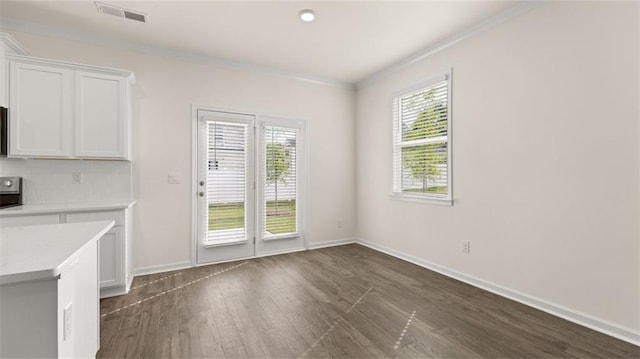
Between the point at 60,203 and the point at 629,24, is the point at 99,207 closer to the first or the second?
the point at 60,203

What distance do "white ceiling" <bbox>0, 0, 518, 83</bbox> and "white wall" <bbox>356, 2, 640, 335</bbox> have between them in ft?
1.62

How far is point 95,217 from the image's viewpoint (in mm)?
2895

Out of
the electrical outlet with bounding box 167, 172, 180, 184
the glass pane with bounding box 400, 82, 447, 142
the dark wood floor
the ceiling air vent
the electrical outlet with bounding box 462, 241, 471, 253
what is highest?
the ceiling air vent

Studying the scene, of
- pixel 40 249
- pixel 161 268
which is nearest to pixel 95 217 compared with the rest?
pixel 161 268

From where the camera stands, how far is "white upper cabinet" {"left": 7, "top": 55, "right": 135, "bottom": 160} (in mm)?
2820

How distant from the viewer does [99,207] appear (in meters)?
2.88

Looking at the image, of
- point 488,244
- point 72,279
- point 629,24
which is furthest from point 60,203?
point 629,24

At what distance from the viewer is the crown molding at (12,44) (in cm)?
271

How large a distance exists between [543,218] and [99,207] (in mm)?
4192

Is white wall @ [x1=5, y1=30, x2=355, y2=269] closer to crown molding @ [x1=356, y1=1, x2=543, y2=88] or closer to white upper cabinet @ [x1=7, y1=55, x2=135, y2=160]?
white upper cabinet @ [x1=7, y1=55, x2=135, y2=160]

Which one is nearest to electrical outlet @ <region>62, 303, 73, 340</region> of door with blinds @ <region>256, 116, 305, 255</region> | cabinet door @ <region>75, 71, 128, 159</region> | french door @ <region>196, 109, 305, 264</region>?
cabinet door @ <region>75, 71, 128, 159</region>

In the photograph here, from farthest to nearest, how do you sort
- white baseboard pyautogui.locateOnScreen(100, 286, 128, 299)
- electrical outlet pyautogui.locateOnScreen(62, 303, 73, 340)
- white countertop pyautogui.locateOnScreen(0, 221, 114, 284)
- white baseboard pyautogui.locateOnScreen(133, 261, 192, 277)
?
white baseboard pyautogui.locateOnScreen(133, 261, 192, 277), white baseboard pyautogui.locateOnScreen(100, 286, 128, 299), electrical outlet pyautogui.locateOnScreen(62, 303, 73, 340), white countertop pyautogui.locateOnScreen(0, 221, 114, 284)

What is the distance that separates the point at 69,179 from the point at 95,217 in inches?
29.1

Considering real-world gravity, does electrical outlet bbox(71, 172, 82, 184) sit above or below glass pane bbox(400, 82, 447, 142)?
below
